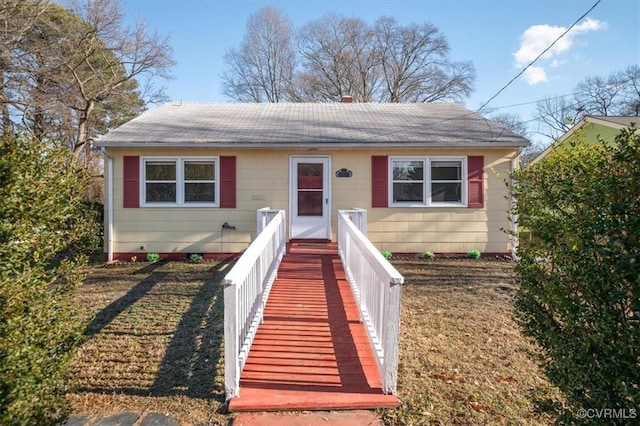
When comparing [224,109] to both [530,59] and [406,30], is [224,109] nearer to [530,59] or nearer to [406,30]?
[530,59]

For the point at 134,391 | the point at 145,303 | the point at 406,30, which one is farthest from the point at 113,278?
the point at 406,30

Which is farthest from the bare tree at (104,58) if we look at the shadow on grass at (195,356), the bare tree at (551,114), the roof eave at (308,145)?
the bare tree at (551,114)

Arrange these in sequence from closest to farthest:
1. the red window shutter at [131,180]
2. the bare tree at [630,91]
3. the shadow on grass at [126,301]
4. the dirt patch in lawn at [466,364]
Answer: the dirt patch in lawn at [466,364] < the shadow on grass at [126,301] < the red window shutter at [131,180] < the bare tree at [630,91]

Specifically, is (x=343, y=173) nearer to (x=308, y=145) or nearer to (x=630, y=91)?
(x=308, y=145)

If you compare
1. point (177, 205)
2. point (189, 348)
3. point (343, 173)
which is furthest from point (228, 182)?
point (189, 348)

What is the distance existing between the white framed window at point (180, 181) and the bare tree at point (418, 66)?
68.9 feet

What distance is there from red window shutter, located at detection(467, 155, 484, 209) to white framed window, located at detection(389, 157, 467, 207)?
0.13 meters

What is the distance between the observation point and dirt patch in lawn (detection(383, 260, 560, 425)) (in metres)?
2.58

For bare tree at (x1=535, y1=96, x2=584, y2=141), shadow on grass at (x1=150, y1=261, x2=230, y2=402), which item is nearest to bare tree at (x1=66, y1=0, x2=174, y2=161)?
shadow on grass at (x1=150, y1=261, x2=230, y2=402)

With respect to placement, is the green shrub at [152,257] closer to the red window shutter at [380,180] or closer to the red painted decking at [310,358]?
the red painted decking at [310,358]

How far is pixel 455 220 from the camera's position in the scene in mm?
8508

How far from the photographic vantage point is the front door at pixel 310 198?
852 cm

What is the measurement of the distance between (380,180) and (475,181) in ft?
7.27

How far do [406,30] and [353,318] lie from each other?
28135mm
